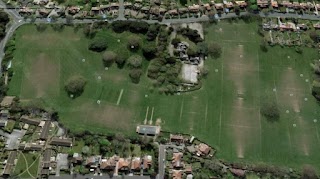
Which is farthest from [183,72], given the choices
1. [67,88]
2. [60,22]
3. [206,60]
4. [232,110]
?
[60,22]

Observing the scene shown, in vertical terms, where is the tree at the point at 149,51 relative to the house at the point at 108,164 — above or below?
above

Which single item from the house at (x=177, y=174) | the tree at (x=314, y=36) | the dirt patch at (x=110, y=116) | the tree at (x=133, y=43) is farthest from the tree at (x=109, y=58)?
the tree at (x=314, y=36)

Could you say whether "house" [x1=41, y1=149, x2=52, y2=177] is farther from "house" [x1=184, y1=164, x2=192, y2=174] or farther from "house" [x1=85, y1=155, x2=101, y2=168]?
"house" [x1=184, y1=164, x2=192, y2=174]

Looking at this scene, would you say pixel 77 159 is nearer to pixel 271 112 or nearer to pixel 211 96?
pixel 211 96

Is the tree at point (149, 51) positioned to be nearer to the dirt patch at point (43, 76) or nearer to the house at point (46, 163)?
the dirt patch at point (43, 76)

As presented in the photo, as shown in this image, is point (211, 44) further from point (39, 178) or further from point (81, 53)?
point (39, 178)

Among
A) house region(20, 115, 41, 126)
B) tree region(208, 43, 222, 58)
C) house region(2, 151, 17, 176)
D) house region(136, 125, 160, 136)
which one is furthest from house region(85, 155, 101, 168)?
tree region(208, 43, 222, 58)

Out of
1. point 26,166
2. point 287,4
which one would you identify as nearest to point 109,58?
point 26,166

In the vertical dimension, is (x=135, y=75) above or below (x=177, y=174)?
above
